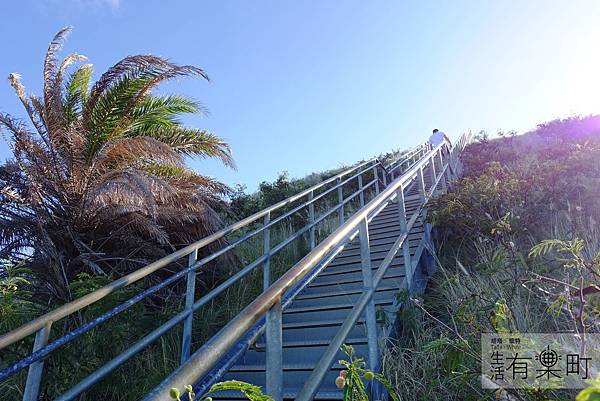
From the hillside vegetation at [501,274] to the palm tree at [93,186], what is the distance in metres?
3.26

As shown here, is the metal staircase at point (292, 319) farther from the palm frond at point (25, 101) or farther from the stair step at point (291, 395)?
the palm frond at point (25, 101)

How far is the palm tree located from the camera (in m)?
5.28

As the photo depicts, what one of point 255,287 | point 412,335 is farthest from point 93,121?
point 412,335

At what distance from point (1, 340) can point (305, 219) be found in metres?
6.83

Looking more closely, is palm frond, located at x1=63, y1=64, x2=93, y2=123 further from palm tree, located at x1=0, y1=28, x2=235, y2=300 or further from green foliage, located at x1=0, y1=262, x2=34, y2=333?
green foliage, located at x1=0, y1=262, x2=34, y2=333

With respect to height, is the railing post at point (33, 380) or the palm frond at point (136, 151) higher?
the palm frond at point (136, 151)

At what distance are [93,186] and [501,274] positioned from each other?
183 inches

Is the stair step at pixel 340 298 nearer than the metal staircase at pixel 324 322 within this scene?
No

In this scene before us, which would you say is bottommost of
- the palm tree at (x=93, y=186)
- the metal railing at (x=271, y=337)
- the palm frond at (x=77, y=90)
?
the metal railing at (x=271, y=337)

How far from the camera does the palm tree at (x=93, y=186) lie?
5277 millimetres

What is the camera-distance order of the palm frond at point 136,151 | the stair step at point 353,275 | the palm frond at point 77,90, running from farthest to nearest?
the palm frond at point 77,90 → the palm frond at point 136,151 → the stair step at point 353,275

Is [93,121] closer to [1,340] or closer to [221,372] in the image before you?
[1,340]

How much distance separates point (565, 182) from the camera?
591 cm

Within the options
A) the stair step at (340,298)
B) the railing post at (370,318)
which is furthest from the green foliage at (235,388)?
the stair step at (340,298)
